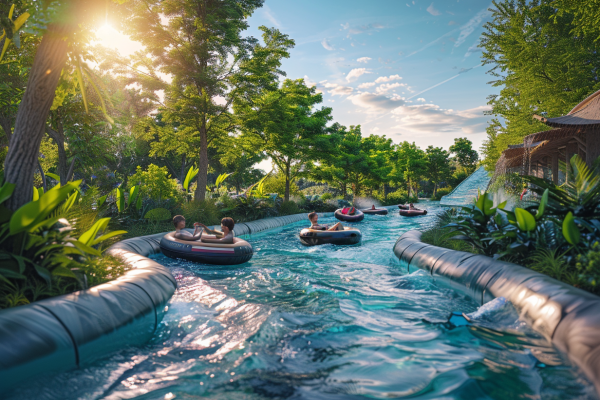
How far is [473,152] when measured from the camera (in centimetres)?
7556

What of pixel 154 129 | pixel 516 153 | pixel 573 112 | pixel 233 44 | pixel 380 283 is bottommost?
pixel 380 283

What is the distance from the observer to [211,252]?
8242 mm

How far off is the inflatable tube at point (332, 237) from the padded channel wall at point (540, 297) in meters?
4.51

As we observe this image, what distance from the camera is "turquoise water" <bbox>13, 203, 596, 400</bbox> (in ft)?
10.1

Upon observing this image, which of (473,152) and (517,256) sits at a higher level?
(473,152)

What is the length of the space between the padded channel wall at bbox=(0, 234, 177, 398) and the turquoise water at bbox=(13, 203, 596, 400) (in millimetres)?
149

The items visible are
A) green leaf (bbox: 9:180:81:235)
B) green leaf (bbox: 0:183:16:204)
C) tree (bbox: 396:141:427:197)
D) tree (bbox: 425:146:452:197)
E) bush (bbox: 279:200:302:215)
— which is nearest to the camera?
green leaf (bbox: 9:180:81:235)

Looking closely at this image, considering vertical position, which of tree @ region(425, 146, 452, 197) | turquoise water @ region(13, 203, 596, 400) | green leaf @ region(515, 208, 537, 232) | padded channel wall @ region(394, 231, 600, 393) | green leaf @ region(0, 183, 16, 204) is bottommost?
turquoise water @ region(13, 203, 596, 400)

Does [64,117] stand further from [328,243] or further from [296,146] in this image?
[296,146]

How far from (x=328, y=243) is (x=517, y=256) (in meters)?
6.46

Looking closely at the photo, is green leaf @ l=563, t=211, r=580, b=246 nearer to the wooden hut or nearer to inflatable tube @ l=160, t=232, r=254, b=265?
the wooden hut

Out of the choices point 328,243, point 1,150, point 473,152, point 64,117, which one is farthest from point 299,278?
point 473,152

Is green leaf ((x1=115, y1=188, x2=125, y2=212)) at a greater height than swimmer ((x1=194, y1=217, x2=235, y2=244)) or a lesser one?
greater

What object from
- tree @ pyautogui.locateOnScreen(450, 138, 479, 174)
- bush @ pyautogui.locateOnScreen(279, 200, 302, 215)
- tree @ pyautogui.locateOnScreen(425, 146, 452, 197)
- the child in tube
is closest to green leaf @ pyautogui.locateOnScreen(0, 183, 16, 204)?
the child in tube
